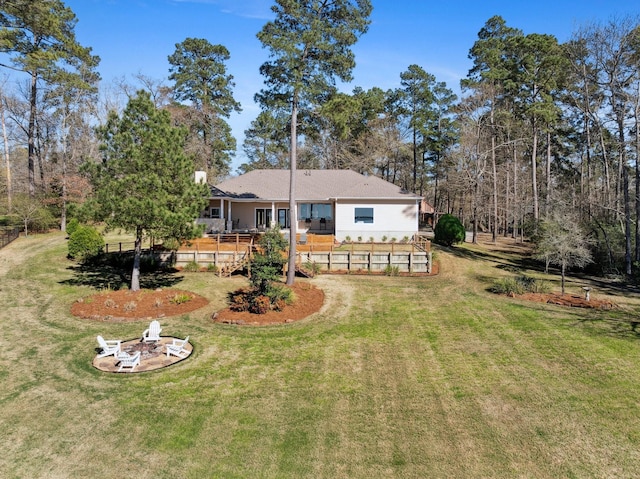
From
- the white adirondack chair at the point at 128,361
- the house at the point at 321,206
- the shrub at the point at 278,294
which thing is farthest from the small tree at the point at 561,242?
the white adirondack chair at the point at 128,361

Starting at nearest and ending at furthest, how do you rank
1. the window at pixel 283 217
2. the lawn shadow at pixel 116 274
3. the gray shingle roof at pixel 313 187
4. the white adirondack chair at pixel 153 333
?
the white adirondack chair at pixel 153 333
the lawn shadow at pixel 116 274
the gray shingle roof at pixel 313 187
the window at pixel 283 217

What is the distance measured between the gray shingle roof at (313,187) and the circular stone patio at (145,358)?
1668 centimetres

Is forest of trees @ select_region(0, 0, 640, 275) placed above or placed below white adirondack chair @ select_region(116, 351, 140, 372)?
above

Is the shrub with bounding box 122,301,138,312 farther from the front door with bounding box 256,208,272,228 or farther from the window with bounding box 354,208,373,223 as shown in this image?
the window with bounding box 354,208,373,223

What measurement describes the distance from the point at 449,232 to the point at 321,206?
9309mm

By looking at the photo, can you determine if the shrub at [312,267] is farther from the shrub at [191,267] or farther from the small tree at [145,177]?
the small tree at [145,177]

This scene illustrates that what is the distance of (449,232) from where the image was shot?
27.2m

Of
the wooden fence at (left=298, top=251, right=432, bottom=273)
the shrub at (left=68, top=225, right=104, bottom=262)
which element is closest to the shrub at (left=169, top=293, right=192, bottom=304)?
the wooden fence at (left=298, top=251, right=432, bottom=273)

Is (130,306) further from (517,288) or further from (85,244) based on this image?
(517,288)

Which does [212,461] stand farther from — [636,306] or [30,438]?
[636,306]

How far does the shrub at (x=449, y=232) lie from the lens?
27.1 meters

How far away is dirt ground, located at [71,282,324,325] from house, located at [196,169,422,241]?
35.5 ft

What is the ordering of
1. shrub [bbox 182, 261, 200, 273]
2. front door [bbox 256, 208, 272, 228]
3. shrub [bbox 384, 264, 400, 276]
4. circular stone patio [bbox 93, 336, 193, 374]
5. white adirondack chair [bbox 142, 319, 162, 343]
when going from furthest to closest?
front door [bbox 256, 208, 272, 228], shrub [bbox 384, 264, 400, 276], shrub [bbox 182, 261, 200, 273], white adirondack chair [bbox 142, 319, 162, 343], circular stone patio [bbox 93, 336, 193, 374]

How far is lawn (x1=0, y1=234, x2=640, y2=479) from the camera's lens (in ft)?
21.2
